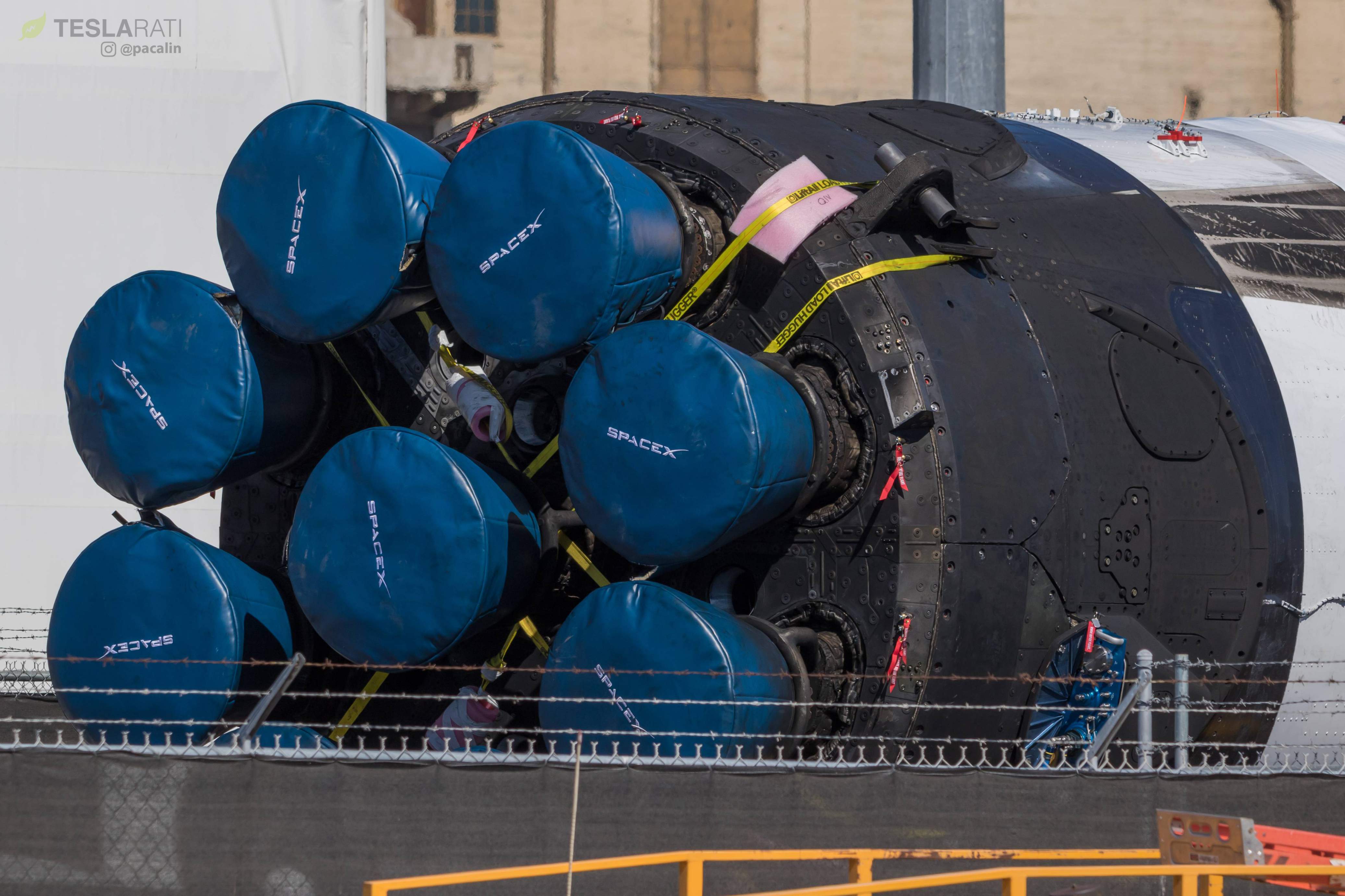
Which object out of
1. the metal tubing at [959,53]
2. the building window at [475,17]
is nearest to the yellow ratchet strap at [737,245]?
the metal tubing at [959,53]

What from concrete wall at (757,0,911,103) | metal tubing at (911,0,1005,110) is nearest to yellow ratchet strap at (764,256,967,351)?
metal tubing at (911,0,1005,110)

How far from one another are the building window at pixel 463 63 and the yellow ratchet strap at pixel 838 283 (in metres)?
21.4

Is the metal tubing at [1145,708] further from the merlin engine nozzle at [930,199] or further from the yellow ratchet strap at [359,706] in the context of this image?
the yellow ratchet strap at [359,706]

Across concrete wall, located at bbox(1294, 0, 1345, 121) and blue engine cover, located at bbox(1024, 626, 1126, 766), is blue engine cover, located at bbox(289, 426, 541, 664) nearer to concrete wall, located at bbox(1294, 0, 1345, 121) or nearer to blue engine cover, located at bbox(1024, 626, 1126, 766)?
blue engine cover, located at bbox(1024, 626, 1126, 766)

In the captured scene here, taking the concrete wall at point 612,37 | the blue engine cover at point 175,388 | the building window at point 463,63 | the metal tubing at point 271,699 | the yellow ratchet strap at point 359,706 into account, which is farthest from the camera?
the concrete wall at point 612,37

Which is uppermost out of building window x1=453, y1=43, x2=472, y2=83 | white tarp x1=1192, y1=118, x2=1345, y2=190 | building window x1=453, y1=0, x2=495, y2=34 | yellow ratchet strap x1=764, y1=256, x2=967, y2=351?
building window x1=453, y1=0, x2=495, y2=34

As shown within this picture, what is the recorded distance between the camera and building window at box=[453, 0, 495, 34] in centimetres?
2700

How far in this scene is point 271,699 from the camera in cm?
536

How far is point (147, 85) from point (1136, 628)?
994 cm

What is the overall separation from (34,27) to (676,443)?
9880 millimetres

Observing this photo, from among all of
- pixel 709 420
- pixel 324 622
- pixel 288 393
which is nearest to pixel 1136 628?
pixel 709 420

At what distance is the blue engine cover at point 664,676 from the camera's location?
514 centimetres

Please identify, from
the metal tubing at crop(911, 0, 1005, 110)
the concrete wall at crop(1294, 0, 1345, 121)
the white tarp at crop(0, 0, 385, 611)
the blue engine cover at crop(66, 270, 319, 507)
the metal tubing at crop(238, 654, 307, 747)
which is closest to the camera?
the metal tubing at crop(238, 654, 307, 747)

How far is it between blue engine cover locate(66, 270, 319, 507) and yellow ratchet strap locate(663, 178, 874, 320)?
66.2 inches
